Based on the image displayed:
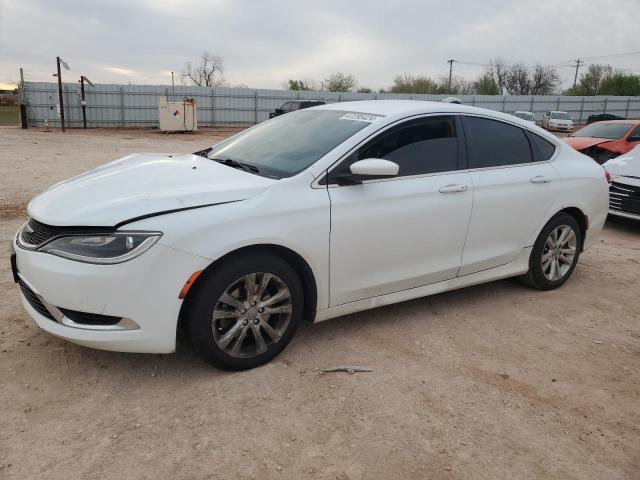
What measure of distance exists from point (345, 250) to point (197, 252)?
99 cm

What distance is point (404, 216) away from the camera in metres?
3.56

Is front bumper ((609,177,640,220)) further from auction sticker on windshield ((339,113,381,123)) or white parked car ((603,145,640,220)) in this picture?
auction sticker on windshield ((339,113,381,123))

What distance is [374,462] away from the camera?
243 centimetres

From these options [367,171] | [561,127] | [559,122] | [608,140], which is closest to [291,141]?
[367,171]

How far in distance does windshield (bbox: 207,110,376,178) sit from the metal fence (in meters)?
27.2

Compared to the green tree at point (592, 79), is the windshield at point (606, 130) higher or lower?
lower

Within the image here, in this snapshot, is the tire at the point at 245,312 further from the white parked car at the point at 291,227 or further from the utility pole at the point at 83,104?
the utility pole at the point at 83,104

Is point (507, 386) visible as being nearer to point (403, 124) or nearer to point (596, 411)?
point (596, 411)

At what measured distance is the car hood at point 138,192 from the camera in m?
2.78

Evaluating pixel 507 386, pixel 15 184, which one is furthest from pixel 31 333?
pixel 15 184

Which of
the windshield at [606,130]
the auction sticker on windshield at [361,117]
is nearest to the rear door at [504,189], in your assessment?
the auction sticker on windshield at [361,117]

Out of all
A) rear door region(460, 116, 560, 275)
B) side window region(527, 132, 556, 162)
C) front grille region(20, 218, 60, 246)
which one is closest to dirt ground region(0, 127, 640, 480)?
rear door region(460, 116, 560, 275)

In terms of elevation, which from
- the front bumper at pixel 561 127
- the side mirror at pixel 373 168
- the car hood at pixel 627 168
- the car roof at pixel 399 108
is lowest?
the car hood at pixel 627 168

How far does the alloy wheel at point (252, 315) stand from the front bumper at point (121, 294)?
26 centimetres
